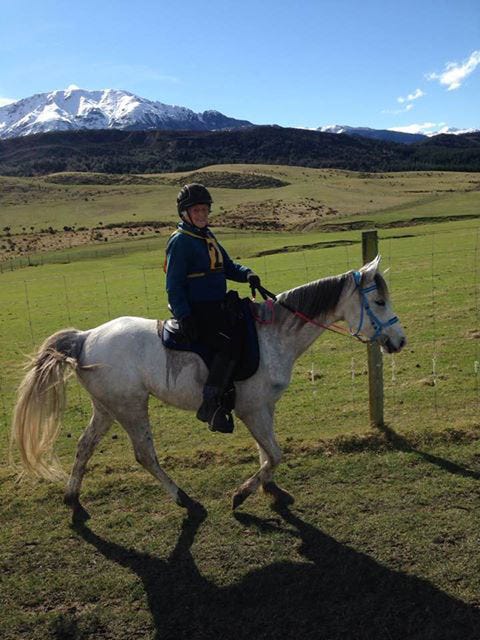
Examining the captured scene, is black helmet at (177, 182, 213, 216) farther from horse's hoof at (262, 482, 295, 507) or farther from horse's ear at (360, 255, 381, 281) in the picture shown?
horse's hoof at (262, 482, 295, 507)

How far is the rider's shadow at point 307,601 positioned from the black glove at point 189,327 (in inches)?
89.0

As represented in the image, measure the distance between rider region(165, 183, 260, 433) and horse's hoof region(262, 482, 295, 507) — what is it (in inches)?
38.9

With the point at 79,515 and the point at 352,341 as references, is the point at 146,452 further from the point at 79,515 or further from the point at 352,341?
the point at 352,341

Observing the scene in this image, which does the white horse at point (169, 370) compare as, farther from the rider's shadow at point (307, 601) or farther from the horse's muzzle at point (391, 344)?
the rider's shadow at point (307, 601)

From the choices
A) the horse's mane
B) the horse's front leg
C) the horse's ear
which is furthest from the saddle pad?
the horse's ear

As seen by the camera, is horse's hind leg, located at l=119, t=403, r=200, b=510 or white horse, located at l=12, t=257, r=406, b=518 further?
horse's hind leg, located at l=119, t=403, r=200, b=510

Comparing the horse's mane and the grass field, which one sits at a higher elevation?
the horse's mane

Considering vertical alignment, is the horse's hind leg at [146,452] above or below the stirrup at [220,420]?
below

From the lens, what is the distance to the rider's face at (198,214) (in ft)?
19.3

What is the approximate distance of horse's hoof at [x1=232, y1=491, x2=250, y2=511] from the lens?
6.17 meters

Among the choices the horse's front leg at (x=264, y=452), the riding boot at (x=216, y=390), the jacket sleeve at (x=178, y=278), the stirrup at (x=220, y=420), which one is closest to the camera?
the jacket sleeve at (x=178, y=278)

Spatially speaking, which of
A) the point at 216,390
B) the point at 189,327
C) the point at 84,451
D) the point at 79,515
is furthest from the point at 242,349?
the point at 79,515

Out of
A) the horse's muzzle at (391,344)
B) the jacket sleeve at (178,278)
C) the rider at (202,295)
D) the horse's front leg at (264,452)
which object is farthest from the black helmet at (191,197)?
the horse's muzzle at (391,344)

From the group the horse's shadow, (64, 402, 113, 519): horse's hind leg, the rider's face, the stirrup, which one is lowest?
the horse's shadow
